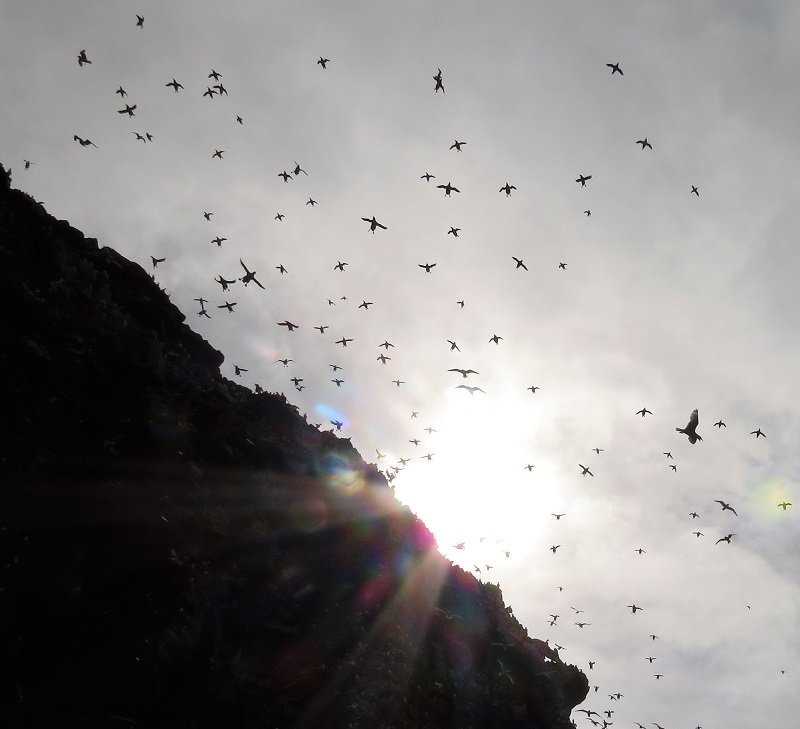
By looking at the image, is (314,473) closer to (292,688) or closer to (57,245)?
(292,688)

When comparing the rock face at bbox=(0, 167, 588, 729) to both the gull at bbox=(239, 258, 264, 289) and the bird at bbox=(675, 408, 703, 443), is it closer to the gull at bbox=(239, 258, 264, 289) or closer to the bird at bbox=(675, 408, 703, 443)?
the gull at bbox=(239, 258, 264, 289)

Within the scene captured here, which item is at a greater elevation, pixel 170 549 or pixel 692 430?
pixel 692 430

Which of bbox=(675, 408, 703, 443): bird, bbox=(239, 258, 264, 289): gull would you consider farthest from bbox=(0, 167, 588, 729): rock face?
bbox=(675, 408, 703, 443): bird

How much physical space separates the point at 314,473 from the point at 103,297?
38.0 feet

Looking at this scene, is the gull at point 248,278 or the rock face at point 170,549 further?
the gull at point 248,278

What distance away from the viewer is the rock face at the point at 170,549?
12984 mm

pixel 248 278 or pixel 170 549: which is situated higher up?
pixel 248 278

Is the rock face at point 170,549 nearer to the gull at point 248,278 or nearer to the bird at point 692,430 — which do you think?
the gull at point 248,278

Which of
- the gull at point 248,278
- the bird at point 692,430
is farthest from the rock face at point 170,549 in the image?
the bird at point 692,430

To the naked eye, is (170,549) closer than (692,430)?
Yes

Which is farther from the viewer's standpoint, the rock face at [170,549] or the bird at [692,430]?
the bird at [692,430]

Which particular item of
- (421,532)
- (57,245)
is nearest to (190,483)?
(57,245)

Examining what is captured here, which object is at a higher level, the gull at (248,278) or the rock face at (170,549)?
the gull at (248,278)

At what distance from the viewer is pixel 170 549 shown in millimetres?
15797
